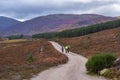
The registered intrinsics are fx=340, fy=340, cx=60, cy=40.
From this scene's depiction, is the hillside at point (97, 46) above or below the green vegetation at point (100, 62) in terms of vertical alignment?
below

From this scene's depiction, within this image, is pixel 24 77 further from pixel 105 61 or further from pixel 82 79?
pixel 105 61

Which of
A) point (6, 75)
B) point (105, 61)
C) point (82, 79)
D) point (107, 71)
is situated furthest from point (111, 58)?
point (6, 75)

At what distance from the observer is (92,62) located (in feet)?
141

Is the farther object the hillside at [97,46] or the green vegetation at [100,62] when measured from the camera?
the hillside at [97,46]

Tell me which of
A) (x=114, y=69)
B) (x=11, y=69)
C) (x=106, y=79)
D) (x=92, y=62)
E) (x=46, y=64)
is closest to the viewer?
(x=106, y=79)

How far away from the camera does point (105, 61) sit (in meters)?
42.4

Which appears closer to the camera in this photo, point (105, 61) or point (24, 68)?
point (105, 61)

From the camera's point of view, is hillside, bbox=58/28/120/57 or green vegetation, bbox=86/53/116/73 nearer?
green vegetation, bbox=86/53/116/73

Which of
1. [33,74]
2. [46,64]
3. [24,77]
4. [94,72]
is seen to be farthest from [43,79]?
[46,64]

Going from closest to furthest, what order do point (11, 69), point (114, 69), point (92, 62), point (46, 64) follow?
1. point (114, 69)
2. point (92, 62)
3. point (11, 69)
4. point (46, 64)

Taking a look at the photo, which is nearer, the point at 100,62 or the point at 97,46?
the point at 100,62

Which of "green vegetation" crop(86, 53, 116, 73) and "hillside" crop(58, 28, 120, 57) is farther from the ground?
"green vegetation" crop(86, 53, 116, 73)

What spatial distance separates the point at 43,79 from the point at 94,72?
820 cm

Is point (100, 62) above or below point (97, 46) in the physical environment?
above
